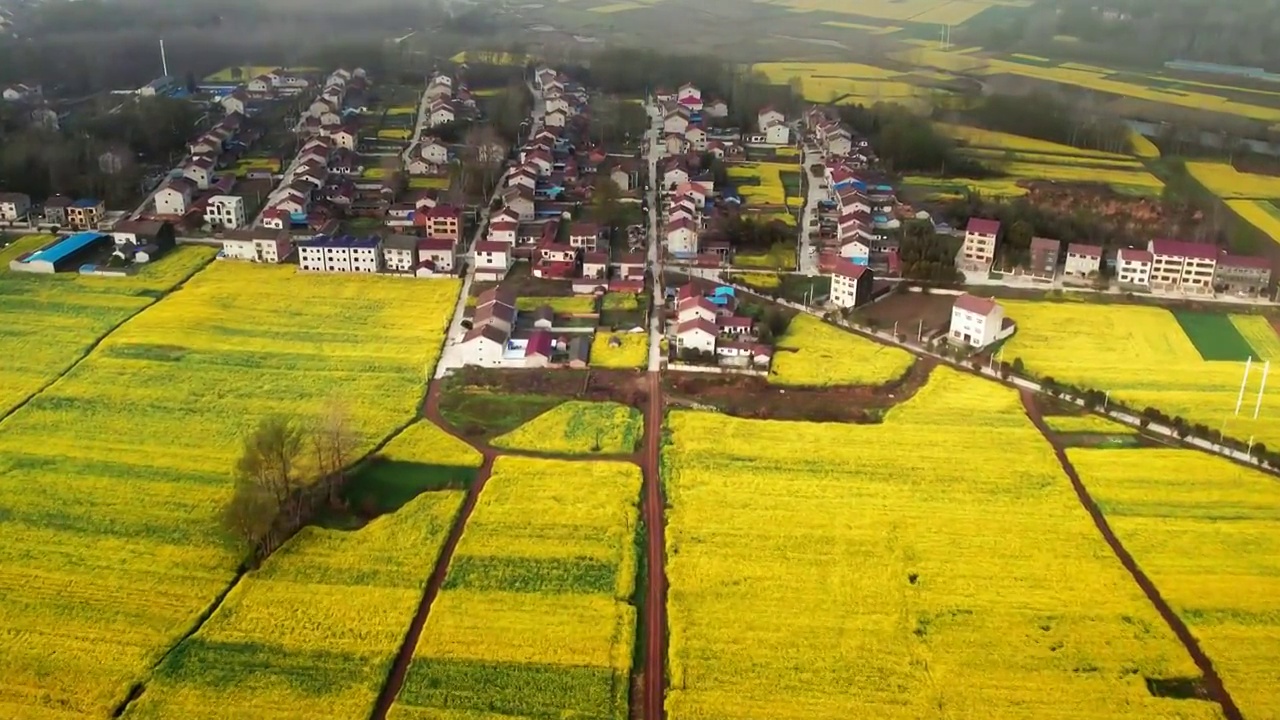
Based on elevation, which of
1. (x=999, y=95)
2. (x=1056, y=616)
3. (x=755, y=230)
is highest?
(x=999, y=95)

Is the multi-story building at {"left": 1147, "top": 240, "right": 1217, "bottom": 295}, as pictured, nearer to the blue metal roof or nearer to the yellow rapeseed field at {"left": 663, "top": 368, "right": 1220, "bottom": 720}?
the yellow rapeseed field at {"left": 663, "top": 368, "right": 1220, "bottom": 720}

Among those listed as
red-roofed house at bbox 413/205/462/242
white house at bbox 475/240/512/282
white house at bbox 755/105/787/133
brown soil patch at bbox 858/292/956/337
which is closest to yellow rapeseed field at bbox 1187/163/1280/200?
white house at bbox 755/105/787/133

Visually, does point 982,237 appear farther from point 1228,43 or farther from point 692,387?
point 1228,43

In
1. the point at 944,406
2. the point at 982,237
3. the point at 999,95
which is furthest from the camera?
the point at 999,95

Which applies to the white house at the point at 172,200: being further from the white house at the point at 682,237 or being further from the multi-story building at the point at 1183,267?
the multi-story building at the point at 1183,267

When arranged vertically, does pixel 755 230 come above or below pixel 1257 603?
above

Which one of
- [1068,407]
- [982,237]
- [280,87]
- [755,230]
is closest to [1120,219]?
[982,237]
